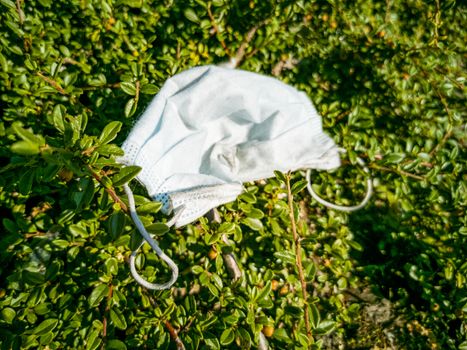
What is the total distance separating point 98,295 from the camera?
3.70 feet

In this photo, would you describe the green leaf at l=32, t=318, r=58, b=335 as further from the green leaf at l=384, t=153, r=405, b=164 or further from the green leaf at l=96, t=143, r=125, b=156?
the green leaf at l=384, t=153, r=405, b=164

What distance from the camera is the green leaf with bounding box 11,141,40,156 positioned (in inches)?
24.9

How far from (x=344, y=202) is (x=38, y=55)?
1722 millimetres

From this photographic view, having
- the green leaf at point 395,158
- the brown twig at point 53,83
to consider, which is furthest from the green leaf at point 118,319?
the green leaf at point 395,158

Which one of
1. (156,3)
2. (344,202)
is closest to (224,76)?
(156,3)

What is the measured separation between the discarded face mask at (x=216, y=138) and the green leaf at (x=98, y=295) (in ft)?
1.14

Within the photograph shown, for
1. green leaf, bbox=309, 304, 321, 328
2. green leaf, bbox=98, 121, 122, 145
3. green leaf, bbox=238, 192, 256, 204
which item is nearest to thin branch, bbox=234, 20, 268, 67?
green leaf, bbox=238, 192, 256, 204

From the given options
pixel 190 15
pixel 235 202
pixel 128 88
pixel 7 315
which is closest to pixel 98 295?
pixel 7 315

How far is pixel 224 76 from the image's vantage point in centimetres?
144

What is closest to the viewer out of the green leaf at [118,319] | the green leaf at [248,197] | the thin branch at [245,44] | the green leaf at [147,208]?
the green leaf at [147,208]

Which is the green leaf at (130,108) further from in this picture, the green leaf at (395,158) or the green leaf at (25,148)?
the green leaf at (395,158)

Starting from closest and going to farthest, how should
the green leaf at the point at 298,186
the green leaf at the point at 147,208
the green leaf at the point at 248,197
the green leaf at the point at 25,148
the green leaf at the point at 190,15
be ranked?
the green leaf at the point at 25,148 → the green leaf at the point at 147,208 → the green leaf at the point at 298,186 → the green leaf at the point at 248,197 → the green leaf at the point at 190,15

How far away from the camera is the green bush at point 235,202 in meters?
1.15

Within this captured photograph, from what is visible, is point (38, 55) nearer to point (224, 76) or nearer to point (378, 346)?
point (224, 76)
